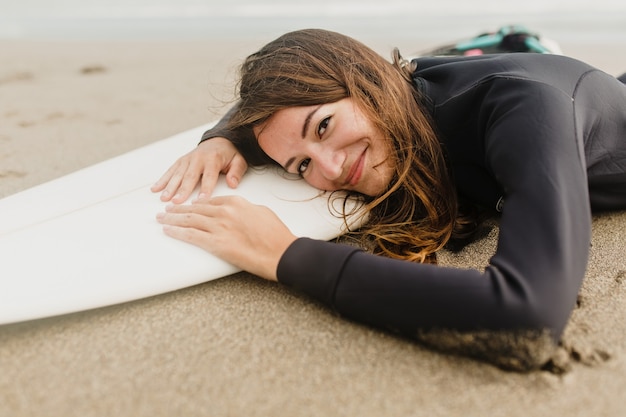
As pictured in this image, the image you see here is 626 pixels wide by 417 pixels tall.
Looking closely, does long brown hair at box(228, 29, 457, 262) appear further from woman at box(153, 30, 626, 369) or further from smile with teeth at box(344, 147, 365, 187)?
smile with teeth at box(344, 147, 365, 187)

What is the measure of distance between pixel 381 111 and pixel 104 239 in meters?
0.99

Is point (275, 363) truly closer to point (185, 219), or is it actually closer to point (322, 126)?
point (185, 219)

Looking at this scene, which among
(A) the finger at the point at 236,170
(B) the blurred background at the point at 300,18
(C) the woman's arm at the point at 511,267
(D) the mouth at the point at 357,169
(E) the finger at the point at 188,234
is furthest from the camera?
(B) the blurred background at the point at 300,18

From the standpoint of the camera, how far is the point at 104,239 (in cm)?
176

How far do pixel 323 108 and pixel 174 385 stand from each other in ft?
3.09

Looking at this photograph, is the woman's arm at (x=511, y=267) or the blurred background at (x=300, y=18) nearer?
the woman's arm at (x=511, y=267)

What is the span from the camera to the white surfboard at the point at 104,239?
156 cm

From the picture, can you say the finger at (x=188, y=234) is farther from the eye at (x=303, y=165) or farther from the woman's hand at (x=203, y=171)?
the eye at (x=303, y=165)

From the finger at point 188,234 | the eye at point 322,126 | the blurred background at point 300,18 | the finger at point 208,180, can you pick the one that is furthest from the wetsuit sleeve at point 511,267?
the blurred background at point 300,18

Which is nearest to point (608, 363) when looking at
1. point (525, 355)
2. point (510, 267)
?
point (525, 355)

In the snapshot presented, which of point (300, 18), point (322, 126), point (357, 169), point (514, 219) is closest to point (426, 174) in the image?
point (357, 169)

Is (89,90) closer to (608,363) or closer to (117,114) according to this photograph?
(117,114)

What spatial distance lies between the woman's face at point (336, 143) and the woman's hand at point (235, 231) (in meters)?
0.25

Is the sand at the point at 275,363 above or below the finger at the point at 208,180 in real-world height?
below
